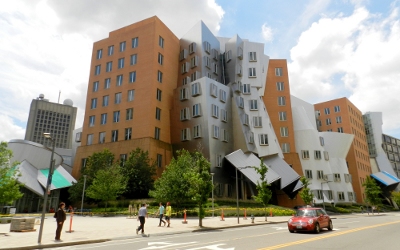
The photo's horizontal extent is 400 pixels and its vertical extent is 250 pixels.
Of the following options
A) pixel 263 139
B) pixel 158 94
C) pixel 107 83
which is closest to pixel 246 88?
pixel 263 139

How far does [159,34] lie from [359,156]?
6986 centimetres

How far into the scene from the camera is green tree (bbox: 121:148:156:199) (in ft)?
141

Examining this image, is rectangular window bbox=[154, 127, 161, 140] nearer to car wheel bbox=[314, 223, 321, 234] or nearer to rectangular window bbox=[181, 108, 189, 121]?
rectangular window bbox=[181, 108, 189, 121]

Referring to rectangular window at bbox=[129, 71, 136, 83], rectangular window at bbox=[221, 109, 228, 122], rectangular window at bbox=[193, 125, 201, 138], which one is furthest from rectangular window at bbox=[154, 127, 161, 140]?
rectangular window at bbox=[221, 109, 228, 122]

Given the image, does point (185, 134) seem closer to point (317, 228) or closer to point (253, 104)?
point (253, 104)

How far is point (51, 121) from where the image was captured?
157 m

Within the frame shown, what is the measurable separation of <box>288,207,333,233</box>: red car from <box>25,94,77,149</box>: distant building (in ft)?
517

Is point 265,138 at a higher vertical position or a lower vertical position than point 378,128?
lower

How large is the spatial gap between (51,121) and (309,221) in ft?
544

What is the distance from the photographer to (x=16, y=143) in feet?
170

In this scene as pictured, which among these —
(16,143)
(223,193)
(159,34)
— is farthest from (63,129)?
(223,193)

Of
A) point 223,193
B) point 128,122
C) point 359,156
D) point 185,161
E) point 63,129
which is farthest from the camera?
point 63,129

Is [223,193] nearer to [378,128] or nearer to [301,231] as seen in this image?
[301,231]

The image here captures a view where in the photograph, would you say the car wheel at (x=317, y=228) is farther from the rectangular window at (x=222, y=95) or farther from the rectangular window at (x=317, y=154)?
the rectangular window at (x=317, y=154)
